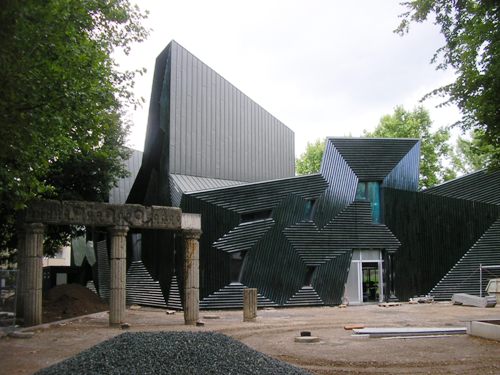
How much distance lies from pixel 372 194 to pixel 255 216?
23.3 ft

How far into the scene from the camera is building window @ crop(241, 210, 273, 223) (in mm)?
27391

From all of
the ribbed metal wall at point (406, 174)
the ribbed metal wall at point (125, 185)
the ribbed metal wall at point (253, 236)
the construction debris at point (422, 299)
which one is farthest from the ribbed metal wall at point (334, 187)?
the ribbed metal wall at point (125, 185)

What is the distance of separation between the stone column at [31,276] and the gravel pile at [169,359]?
10.2 m

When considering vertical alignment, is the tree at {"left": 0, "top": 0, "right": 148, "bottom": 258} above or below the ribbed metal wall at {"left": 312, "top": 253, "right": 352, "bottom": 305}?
above

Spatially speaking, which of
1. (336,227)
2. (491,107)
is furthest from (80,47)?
(336,227)

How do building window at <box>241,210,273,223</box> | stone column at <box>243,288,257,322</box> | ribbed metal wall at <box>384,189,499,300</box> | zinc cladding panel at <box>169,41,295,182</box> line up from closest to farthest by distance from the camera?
stone column at <box>243,288,257,322</box> → building window at <box>241,210,273,223</box> → zinc cladding panel at <box>169,41,295,182</box> → ribbed metal wall at <box>384,189,499,300</box>

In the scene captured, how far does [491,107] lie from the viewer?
541 inches

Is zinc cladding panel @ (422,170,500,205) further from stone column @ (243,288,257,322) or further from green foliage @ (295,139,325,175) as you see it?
green foliage @ (295,139,325,175)

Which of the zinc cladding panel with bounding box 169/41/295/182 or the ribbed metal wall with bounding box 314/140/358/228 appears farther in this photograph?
the ribbed metal wall with bounding box 314/140/358/228

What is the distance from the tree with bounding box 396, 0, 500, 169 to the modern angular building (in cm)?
1288

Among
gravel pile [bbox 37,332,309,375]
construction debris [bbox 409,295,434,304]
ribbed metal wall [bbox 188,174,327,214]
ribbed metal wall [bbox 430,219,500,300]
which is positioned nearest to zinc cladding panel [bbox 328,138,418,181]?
ribbed metal wall [bbox 188,174,327,214]

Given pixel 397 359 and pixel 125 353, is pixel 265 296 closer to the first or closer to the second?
pixel 397 359

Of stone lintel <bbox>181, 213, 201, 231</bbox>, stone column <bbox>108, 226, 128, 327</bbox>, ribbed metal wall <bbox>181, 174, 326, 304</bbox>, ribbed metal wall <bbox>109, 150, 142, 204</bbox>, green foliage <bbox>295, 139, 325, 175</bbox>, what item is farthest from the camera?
green foliage <bbox>295, 139, 325, 175</bbox>

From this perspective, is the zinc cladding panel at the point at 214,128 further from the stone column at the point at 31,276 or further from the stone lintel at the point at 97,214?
the stone column at the point at 31,276
